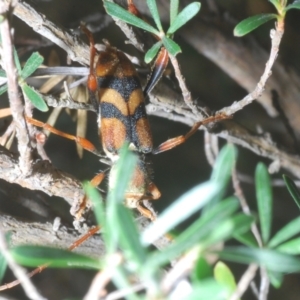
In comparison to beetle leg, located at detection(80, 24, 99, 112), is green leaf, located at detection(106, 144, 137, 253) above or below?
below

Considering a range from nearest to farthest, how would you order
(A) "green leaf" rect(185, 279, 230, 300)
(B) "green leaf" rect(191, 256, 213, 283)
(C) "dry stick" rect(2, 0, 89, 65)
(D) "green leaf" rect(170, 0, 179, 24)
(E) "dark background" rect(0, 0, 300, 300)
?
1. (A) "green leaf" rect(185, 279, 230, 300)
2. (B) "green leaf" rect(191, 256, 213, 283)
3. (D) "green leaf" rect(170, 0, 179, 24)
4. (C) "dry stick" rect(2, 0, 89, 65)
5. (E) "dark background" rect(0, 0, 300, 300)

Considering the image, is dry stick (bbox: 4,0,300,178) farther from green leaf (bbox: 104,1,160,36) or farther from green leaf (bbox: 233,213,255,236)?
green leaf (bbox: 233,213,255,236)

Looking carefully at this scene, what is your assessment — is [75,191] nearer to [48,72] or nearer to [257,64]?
[48,72]

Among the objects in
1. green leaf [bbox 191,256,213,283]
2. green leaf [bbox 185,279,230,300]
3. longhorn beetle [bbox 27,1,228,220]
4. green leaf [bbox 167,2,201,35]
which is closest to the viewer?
green leaf [bbox 185,279,230,300]

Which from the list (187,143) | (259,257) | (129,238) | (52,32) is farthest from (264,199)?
(187,143)

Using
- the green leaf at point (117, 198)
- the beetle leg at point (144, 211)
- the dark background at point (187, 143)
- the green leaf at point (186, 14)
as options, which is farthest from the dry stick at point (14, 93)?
the dark background at point (187, 143)

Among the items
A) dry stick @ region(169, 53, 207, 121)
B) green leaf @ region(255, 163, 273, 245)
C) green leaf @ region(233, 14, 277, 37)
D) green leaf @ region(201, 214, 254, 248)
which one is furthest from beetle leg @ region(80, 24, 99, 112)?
green leaf @ region(201, 214, 254, 248)

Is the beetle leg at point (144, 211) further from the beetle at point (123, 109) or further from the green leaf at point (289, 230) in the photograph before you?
the green leaf at point (289, 230)

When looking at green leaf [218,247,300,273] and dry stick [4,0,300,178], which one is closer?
green leaf [218,247,300,273]
